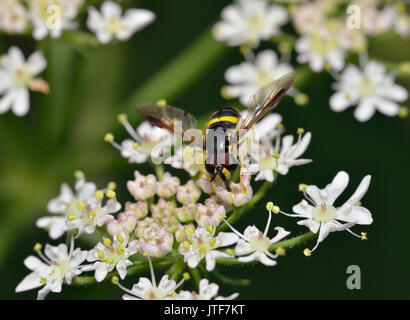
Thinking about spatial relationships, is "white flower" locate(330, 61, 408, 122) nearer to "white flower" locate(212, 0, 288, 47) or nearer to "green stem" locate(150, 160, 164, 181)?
"white flower" locate(212, 0, 288, 47)

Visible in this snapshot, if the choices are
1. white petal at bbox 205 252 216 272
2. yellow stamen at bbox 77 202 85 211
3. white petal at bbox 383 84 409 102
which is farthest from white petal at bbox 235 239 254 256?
white petal at bbox 383 84 409 102

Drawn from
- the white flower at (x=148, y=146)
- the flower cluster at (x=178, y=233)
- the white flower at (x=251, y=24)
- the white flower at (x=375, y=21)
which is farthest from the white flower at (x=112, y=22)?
the white flower at (x=375, y=21)

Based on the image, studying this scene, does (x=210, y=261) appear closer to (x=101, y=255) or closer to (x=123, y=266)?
(x=123, y=266)

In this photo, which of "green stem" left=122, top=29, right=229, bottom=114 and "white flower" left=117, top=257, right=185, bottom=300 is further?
"green stem" left=122, top=29, right=229, bottom=114

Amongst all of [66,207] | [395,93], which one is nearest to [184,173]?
[66,207]

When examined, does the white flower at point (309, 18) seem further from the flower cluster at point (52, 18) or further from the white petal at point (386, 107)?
the flower cluster at point (52, 18)
